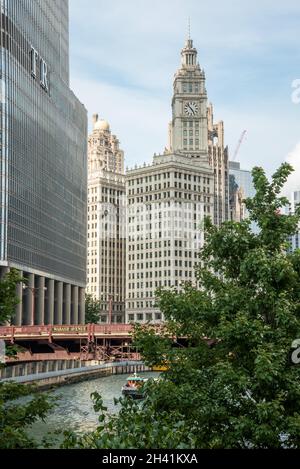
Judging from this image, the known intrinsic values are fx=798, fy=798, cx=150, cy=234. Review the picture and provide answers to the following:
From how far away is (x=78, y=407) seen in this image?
286ft

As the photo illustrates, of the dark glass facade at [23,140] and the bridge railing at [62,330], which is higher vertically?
the dark glass facade at [23,140]

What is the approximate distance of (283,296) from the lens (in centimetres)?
2944

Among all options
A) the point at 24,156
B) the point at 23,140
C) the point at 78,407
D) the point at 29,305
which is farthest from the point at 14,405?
the point at 29,305

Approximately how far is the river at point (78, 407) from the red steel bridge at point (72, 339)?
20767mm

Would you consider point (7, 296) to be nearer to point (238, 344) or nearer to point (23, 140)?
point (238, 344)

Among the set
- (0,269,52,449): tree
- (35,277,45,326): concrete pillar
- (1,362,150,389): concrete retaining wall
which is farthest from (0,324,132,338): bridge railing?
(0,269,52,449): tree

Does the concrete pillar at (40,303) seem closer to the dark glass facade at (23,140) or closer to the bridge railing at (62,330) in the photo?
the dark glass facade at (23,140)

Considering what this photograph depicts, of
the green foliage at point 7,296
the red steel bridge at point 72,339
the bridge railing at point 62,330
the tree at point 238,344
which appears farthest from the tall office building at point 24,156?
the green foliage at point 7,296

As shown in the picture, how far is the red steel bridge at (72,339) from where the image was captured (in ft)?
529

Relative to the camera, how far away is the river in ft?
227

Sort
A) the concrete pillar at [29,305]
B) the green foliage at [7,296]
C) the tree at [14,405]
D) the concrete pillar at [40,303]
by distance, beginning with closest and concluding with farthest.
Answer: the tree at [14,405]
the green foliage at [7,296]
the concrete pillar at [29,305]
the concrete pillar at [40,303]

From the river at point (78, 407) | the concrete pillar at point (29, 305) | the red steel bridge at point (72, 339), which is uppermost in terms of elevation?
the concrete pillar at point (29, 305)

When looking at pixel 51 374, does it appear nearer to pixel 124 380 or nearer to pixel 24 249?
pixel 124 380

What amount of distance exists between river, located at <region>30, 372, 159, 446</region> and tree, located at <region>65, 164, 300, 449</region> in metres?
10.7
